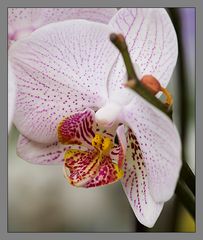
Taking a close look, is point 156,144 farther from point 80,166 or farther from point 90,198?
point 90,198

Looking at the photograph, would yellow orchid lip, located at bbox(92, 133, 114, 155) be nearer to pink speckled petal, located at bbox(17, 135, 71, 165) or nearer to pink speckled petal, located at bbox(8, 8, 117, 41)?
pink speckled petal, located at bbox(17, 135, 71, 165)

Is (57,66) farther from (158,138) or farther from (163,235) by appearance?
(163,235)

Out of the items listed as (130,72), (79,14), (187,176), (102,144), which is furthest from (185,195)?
(79,14)

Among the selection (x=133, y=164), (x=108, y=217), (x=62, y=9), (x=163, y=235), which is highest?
(x=62, y=9)

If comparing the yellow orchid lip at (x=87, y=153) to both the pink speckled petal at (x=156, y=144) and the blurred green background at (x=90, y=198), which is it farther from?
the blurred green background at (x=90, y=198)

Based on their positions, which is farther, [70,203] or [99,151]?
[70,203]

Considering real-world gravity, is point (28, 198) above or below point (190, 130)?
below

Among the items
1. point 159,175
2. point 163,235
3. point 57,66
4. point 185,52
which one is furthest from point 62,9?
point 163,235
